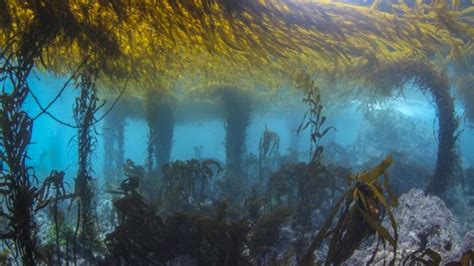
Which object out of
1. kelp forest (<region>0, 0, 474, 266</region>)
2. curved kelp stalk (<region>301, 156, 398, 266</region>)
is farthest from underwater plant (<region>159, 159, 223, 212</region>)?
curved kelp stalk (<region>301, 156, 398, 266</region>)

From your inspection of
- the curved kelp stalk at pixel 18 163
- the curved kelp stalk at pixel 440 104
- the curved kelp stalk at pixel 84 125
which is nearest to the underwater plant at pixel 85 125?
the curved kelp stalk at pixel 84 125

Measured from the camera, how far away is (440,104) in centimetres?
1140

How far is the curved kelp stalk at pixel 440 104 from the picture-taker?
11.2m

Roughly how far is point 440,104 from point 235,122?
10.3 m

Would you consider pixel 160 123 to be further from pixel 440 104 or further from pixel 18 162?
pixel 18 162

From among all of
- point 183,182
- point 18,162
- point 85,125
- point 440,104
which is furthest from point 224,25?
point 440,104

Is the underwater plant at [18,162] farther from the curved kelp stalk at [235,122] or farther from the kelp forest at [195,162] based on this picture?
the curved kelp stalk at [235,122]

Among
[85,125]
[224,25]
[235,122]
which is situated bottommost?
[85,125]

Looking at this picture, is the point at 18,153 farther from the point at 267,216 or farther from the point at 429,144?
the point at 429,144

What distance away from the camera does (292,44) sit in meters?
6.09

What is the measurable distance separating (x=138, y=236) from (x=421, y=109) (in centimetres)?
4564

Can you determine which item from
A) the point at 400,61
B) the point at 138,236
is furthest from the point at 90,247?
the point at 400,61

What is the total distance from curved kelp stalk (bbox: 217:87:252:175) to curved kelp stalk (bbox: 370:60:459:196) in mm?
8726

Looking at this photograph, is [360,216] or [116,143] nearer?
[360,216]
